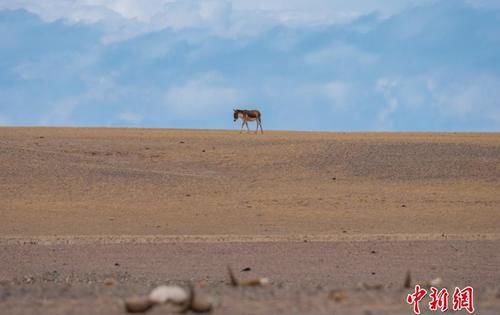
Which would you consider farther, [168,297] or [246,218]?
[246,218]

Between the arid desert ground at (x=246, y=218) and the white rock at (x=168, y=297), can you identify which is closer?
the white rock at (x=168, y=297)

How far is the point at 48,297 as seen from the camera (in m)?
11.8

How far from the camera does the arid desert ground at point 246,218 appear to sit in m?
12.8

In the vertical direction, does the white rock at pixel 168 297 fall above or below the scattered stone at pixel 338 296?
above

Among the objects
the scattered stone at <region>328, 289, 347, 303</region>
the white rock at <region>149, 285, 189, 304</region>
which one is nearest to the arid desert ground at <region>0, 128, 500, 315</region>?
the scattered stone at <region>328, 289, 347, 303</region>

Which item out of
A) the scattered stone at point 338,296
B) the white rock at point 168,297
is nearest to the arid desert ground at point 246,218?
the scattered stone at point 338,296

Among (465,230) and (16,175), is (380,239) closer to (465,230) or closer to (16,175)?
(465,230)

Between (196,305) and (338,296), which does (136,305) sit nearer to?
(196,305)

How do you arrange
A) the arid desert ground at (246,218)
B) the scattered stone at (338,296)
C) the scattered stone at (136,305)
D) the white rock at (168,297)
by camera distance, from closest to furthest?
the scattered stone at (136,305)
the white rock at (168,297)
the scattered stone at (338,296)
the arid desert ground at (246,218)

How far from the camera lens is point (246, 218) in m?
25.5

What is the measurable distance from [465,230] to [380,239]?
135 inches

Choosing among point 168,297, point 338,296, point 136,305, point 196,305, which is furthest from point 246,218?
point 136,305

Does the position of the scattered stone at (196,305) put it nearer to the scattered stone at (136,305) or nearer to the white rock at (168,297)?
the white rock at (168,297)

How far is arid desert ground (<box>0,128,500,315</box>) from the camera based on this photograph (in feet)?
42.0
